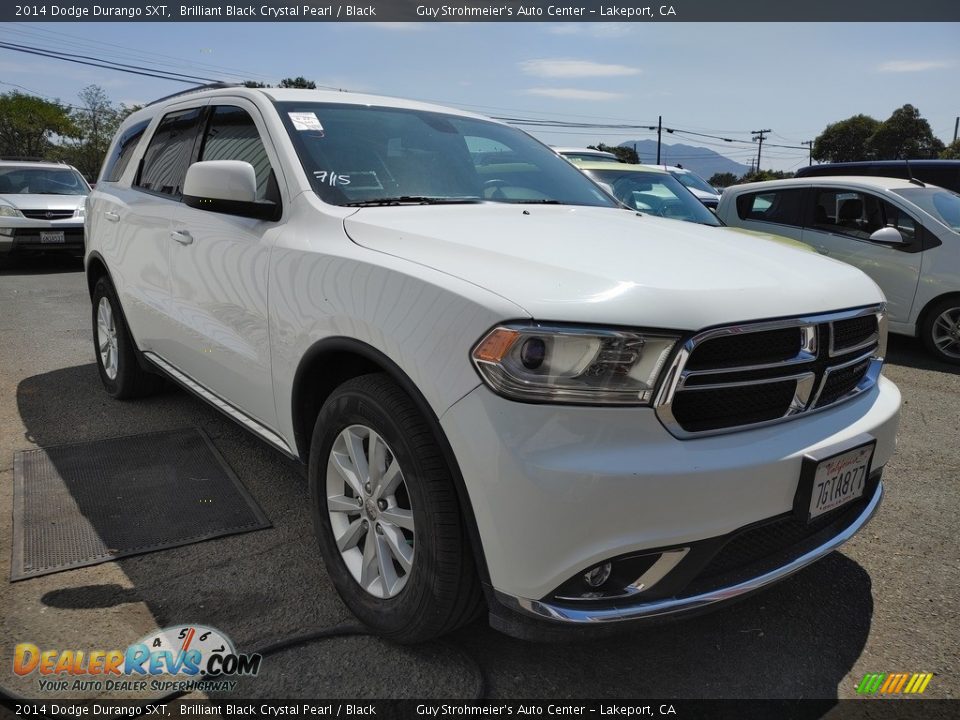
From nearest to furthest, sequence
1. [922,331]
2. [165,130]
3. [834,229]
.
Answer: [165,130] < [922,331] < [834,229]

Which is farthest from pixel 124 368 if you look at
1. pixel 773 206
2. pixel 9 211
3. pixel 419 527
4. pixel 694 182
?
pixel 694 182

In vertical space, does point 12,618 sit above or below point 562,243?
below

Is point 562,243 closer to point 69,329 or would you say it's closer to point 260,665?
Answer: point 260,665

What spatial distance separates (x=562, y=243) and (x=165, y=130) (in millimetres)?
2938

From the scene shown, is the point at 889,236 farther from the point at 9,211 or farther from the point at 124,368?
A: the point at 9,211

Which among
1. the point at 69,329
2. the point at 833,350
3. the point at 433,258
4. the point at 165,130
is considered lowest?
the point at 69,329

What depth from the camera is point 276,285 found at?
2732 millimetres

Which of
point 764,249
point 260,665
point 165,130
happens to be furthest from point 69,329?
point 764,249

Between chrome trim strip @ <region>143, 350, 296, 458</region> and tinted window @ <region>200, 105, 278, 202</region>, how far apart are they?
92 centimetres

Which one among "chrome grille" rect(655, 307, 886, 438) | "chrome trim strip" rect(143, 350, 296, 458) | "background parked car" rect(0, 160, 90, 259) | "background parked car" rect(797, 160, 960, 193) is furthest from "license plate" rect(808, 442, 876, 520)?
"background parked car" rect(0, 160, 90, 259)

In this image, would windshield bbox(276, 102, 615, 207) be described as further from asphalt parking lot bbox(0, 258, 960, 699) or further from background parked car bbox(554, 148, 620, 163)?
background parked car bbox(554, 148, 620, 163)

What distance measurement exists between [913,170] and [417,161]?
967 centimetres

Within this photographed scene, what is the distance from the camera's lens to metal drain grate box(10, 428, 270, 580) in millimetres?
3006

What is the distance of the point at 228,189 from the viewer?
2775 mm
